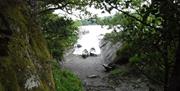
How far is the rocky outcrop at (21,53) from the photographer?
3533 millimetres

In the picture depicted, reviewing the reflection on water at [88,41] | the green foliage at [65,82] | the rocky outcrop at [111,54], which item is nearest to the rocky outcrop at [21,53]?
A: the green foliage at [65,82]

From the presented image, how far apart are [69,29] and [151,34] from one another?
28.1ft

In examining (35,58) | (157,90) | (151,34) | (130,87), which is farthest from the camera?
(130,87)

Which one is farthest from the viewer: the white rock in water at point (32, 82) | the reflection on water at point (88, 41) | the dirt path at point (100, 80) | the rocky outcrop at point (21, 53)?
the reflection on water at point (88, 41)

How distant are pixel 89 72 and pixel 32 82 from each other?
14.3m

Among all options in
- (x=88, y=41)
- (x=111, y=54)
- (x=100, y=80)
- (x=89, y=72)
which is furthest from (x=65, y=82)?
(x=88, y=41)

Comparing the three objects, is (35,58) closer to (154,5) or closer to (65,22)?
(154,5)

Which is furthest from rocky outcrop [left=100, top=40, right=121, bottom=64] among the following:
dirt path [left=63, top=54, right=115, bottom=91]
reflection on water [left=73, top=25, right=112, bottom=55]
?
reflection on water [left=73, top=25, right=112, bottom=55]

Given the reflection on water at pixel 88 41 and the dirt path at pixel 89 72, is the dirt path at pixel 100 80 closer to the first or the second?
the dirt path at pixel 89 72

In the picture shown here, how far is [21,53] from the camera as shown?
3875mm

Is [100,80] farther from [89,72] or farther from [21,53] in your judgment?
[21,53]

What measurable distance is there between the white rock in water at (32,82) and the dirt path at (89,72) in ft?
30.4

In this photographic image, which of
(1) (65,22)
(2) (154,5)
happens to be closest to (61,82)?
(1) (65,22)

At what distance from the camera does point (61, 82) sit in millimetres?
9070
